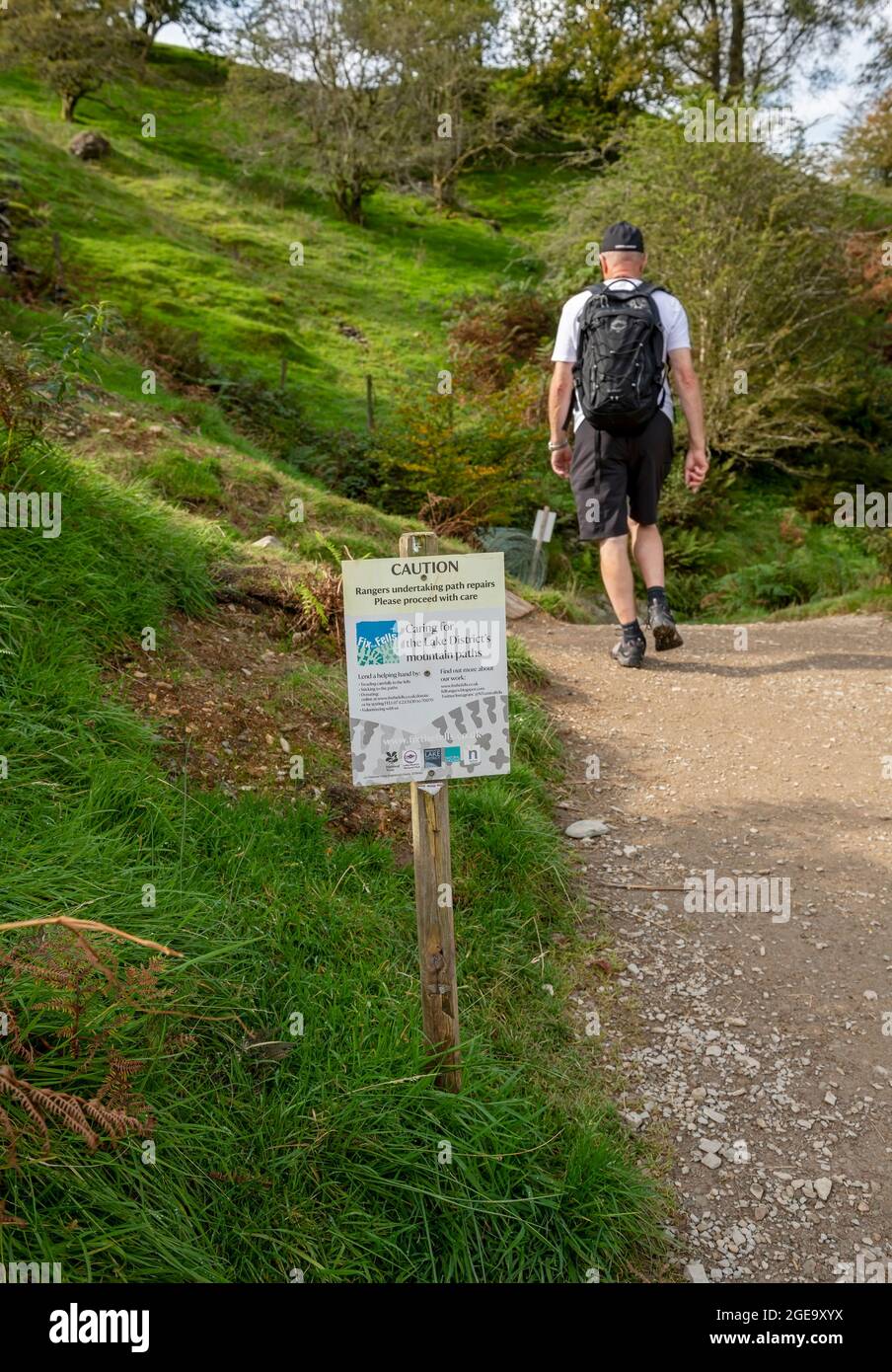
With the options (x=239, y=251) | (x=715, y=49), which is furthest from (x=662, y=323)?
Answer: (x=715, y=49)

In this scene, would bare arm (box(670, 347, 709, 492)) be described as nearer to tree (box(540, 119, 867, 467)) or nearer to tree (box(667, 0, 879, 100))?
tree (box(540, 119, 867, 467))

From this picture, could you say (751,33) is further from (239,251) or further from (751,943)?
(751,943)


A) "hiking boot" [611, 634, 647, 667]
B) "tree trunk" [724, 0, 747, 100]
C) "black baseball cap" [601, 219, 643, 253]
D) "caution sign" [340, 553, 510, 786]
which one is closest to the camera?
"caution sign" [340, 553, 510, 786]

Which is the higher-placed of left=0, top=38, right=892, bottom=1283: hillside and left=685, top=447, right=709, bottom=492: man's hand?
left=685, top=447, right=709, bottom=492: man's hand

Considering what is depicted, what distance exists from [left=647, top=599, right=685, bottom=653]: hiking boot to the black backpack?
3.83ft

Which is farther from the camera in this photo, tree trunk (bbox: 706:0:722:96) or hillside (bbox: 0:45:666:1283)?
tree trunk (bbox: 706:0:722:96)

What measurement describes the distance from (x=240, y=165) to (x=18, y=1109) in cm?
2611

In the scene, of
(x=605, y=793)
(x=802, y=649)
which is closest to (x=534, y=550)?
(x=802, y=649)

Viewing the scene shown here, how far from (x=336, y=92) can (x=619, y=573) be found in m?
20.7

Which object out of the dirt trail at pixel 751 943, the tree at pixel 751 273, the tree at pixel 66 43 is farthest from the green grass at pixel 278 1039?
the tree at pixel 66 43

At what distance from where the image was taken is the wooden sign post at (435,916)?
2.59 m

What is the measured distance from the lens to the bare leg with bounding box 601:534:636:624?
5.93 meters

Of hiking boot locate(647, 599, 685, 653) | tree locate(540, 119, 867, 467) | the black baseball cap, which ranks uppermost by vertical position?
tree locate(540, 119, 867, 467)

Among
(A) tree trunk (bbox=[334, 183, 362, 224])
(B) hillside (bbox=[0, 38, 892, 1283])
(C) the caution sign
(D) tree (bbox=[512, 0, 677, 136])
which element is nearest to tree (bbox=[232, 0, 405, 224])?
(A) tree trunk (bbox=[334, 183, 362, 224])
